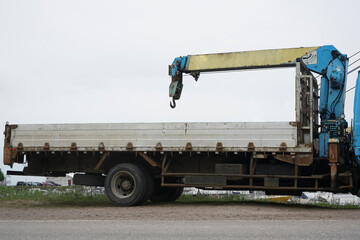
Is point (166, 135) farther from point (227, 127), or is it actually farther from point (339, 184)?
point (339, 184)

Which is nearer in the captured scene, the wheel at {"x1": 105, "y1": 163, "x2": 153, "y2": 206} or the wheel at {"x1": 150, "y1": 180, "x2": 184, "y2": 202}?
the wheel at {"x1": 105, "y1": 163, "x2": 153, "y2": 206}

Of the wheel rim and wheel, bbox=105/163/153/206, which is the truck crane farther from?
the wheel rim

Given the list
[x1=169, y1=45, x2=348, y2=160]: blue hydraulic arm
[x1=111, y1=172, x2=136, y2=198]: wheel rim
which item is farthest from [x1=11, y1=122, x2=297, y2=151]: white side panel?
[x1=169, y1=45, x2=348, y2=160]: blue hydraulic arm

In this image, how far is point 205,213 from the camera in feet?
38.9

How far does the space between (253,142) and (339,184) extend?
2.40 m

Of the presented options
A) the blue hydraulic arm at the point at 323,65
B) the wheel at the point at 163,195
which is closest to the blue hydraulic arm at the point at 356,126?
the blue hydraulic arm at the point at 323,65

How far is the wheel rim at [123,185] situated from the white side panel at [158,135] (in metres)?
0.77

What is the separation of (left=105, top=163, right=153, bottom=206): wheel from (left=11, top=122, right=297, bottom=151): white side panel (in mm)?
603

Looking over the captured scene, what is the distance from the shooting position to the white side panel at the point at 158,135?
1350 centimetres

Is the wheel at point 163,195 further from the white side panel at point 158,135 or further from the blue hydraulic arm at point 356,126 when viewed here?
the blue hydraulic arm at point 356,126

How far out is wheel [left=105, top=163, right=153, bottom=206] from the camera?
1430 centimetres

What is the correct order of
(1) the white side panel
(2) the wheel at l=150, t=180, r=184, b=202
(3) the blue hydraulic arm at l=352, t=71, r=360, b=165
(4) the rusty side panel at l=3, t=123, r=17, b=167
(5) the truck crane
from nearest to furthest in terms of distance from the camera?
(3) the blue hydraulic arm at l=352, t=71, r=360, b=165 < (5) the truck crane < (1) the white side panel < (4) the rusty side panel at l=3, t=123, r=17, b=167 < (2) the wheel at l=150, t=180, r=184, b=202

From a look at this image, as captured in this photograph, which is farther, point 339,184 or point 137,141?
point 137,141

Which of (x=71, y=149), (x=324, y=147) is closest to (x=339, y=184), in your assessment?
(x=324, y=147)
